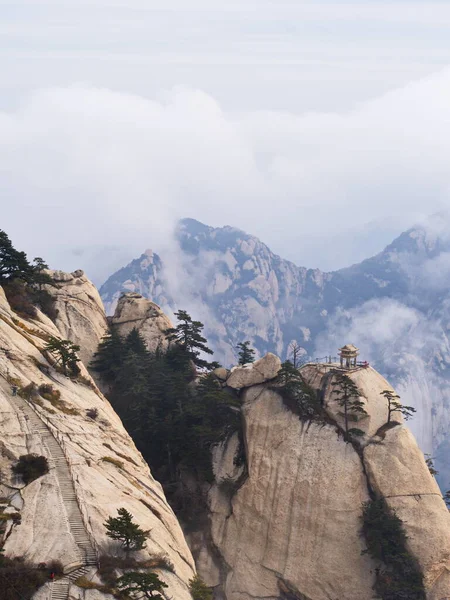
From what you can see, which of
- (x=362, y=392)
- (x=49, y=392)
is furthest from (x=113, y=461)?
(x=362, y=392)

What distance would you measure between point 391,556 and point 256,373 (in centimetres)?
2646

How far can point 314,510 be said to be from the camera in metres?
69.9

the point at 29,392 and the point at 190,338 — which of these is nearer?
the point at 29,392

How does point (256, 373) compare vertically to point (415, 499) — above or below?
above

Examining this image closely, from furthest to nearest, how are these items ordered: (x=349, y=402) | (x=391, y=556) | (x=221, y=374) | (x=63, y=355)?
(x=221, y=374)
(x=349, y=402)
(x=391, y=556)
(x=63, y=355)

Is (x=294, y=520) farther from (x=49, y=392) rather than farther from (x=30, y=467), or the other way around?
(x=30, y=467)

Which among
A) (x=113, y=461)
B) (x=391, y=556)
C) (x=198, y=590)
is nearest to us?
(x=198, y=590)

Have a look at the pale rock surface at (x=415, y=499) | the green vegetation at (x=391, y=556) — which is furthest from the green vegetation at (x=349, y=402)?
the green vegetation at (x=391, y=556)

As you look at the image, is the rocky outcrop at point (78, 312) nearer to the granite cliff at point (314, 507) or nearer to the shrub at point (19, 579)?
the granite cliff at point (314, 507)

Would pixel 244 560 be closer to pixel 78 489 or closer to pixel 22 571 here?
pixel 78 489

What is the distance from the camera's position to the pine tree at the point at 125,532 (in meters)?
42.5

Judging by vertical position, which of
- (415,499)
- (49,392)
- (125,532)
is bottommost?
(125,532)

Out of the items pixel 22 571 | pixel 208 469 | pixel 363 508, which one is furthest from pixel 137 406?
pixel 22 571

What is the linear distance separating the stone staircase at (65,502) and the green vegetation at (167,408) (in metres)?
24.7
